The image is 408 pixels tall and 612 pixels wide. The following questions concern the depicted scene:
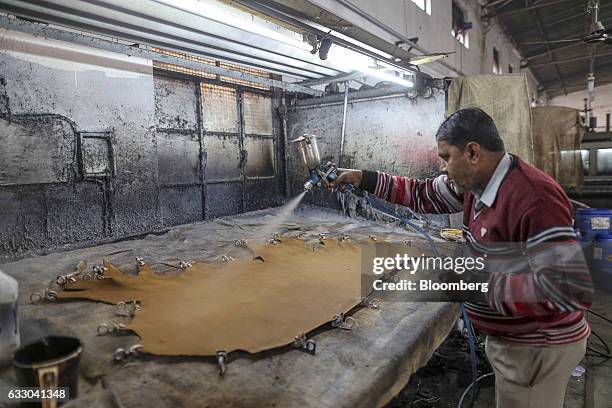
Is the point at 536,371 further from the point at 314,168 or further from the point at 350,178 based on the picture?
the point at 314,168

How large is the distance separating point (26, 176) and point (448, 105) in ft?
19.6

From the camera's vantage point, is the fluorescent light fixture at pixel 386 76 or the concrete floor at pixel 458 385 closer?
the concrete floor at pixel 458 385

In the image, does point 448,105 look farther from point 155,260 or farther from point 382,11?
point 155,260

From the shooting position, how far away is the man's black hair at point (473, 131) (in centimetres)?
182

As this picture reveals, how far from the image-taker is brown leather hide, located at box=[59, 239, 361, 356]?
221 centimetres

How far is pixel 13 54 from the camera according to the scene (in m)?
4.23

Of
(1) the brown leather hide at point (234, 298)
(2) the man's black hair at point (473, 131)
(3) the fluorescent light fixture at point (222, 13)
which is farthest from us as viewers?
(3) the fluorescent light fixture at point (222, 13)

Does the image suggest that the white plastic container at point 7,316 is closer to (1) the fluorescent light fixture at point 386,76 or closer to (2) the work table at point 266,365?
(2) the work table at point 266,365

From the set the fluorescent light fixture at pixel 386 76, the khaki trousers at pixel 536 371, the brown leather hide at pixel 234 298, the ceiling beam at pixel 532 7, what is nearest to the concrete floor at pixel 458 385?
the brown leather hide at pixel 234 298

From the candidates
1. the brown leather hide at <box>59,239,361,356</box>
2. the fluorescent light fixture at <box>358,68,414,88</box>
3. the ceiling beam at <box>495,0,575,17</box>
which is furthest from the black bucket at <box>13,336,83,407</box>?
the ceiling beam at <box>495,0,575,17</box>

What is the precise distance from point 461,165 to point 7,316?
2477mm

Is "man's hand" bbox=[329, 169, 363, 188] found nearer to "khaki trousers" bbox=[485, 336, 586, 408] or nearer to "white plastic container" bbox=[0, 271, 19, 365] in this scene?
"khaki trousers" bbox=[485, 336, 586, 408]

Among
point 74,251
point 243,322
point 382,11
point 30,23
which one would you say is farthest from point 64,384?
point 382,11

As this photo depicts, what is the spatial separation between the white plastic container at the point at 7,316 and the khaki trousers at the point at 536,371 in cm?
254
